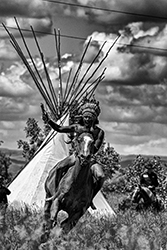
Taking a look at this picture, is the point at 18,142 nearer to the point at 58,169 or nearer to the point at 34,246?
the point at 58,169

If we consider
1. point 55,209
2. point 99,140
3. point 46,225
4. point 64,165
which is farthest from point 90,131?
point 46,225

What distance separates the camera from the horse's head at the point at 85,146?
9.07 metres

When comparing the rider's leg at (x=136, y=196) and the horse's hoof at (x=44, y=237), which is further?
the rider's leg at (x=136, y=196)

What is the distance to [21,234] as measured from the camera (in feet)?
14.4

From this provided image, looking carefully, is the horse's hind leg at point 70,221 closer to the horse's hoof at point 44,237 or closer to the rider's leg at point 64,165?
the rider's leg at point 64,165

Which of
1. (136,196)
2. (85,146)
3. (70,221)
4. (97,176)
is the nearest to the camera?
(85,146)

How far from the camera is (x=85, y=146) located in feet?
29.7

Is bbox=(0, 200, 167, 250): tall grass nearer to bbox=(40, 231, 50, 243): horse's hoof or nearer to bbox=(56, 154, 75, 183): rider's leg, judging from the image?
bbox=(40, 231, 50, 243): horse's hoof

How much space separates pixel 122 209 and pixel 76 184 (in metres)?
11.3

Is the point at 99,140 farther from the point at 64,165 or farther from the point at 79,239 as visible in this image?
the point at 79,239

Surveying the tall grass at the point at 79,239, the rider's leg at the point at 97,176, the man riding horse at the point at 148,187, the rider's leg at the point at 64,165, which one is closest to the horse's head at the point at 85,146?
the rider's leg at the point at 64,165

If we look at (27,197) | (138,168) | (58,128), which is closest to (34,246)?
(58,128)

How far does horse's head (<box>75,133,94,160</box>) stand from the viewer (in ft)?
29.8

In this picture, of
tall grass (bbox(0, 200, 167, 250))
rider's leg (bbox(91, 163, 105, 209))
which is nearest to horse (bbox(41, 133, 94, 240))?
rider's leg (bbox(91, 163, 105, 209))
